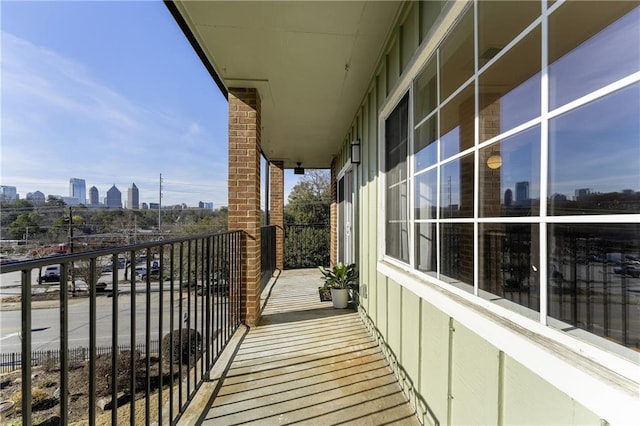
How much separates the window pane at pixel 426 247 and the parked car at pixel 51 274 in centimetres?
170

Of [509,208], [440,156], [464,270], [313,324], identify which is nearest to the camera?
[509,208]

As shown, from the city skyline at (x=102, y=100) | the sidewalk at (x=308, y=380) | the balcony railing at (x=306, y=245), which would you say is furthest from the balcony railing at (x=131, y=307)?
the balcony railing at (x=306, y=245)

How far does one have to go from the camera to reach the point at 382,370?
7.72 ft

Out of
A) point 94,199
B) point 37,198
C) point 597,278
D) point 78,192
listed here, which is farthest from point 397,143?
point 78,192

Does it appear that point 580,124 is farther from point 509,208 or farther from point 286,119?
point 286,119

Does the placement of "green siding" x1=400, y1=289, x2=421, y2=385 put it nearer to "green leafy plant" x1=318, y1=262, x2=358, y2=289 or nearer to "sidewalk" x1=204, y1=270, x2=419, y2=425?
"sidewalk" x1=204, y1=270, x2=419, y2=425

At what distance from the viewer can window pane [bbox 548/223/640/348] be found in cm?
71

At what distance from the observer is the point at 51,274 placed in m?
0.95

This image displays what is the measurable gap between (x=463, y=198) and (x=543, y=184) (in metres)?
0.49

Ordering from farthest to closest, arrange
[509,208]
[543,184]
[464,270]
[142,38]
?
[142,38]
[464,270]
[509,208]
[543,184]

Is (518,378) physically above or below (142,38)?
below

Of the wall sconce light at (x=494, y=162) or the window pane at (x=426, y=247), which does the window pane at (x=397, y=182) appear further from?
the wall sconce light at (x=494, y=162)

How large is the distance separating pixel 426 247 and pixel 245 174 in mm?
2140

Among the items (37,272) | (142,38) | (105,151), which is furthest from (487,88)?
(105,151)
